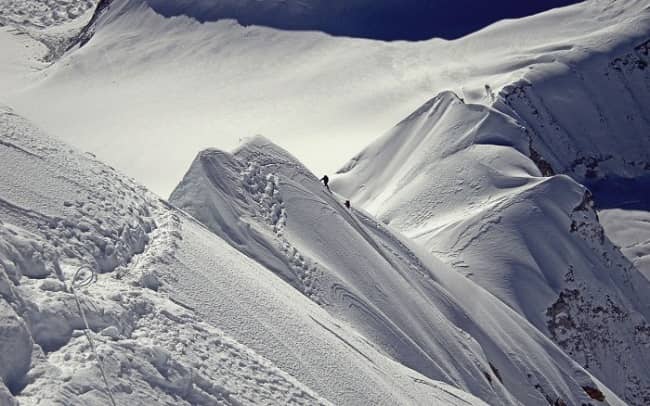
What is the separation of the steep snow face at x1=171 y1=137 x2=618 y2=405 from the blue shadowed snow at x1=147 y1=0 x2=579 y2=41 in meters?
38.8

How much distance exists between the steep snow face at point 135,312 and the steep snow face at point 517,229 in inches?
550

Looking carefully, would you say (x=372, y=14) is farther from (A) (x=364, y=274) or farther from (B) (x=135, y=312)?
(B) (x=135, y=312)

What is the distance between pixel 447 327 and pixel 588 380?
5.93 m

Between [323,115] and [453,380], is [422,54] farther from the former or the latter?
[453,380]

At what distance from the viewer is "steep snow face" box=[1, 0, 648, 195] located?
47.3 metres

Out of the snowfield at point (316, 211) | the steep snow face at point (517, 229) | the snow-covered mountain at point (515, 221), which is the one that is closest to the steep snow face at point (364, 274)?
the snowfield at point (316, 211)

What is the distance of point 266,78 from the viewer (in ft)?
178

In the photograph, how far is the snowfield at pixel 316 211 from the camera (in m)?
10.8

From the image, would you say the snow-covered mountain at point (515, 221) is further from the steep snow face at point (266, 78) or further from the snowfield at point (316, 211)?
the steep snow face at point (266, 78)

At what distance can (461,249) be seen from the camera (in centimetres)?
2877

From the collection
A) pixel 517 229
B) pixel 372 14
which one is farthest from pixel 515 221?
pixel 372 14

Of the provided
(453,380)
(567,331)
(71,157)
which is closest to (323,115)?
(567,331)

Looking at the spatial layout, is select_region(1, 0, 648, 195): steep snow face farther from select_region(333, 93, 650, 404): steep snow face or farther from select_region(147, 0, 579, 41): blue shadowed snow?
select_region(333, 93, 650, 404): steep snow face

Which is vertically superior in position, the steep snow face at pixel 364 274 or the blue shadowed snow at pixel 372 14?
the blue shadowed snow at pixel 372 14
